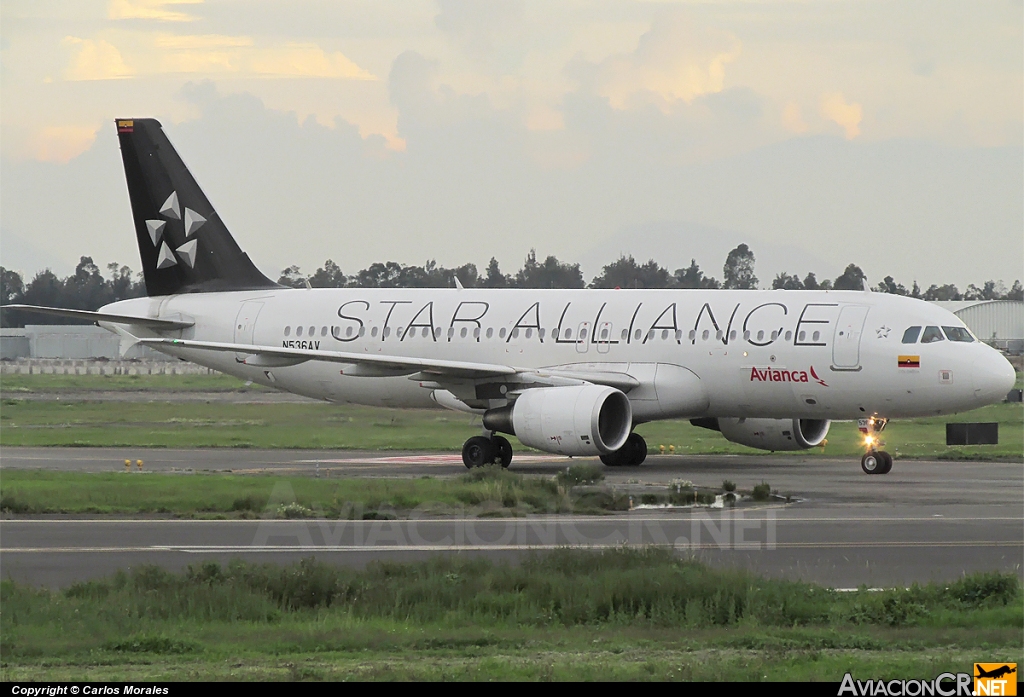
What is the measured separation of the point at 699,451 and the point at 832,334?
7962 millimetres

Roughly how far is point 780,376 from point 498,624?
18875mm

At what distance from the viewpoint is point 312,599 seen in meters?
14.5

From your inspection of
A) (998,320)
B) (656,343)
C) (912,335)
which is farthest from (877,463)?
(998,320)

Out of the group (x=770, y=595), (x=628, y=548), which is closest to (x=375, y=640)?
(x=770, y=595)

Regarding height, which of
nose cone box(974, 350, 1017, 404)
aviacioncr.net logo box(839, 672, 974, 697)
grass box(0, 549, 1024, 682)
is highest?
nose cone box(974, 350, 1017, 404)

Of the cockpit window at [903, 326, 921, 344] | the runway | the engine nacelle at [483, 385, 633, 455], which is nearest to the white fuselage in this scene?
the cockpit window at [903, 326, 921, 344]

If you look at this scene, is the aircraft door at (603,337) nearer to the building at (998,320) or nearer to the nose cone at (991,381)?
the nose cone at (991,381)

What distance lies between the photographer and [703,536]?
20.1m

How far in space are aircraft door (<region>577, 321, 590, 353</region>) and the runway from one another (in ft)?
17.2

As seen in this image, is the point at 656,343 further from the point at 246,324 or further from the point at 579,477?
the point at 246,324

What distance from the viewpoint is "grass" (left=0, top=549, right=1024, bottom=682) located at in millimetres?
11414

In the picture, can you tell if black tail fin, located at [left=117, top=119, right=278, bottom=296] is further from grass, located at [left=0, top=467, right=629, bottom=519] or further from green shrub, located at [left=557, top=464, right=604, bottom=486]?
green shrub, located at [left=557, top=464, right=604, bottom=486]

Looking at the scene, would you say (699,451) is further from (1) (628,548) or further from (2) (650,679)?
(2) (650,679)

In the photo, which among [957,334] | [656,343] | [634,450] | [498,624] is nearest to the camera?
[498,624]
